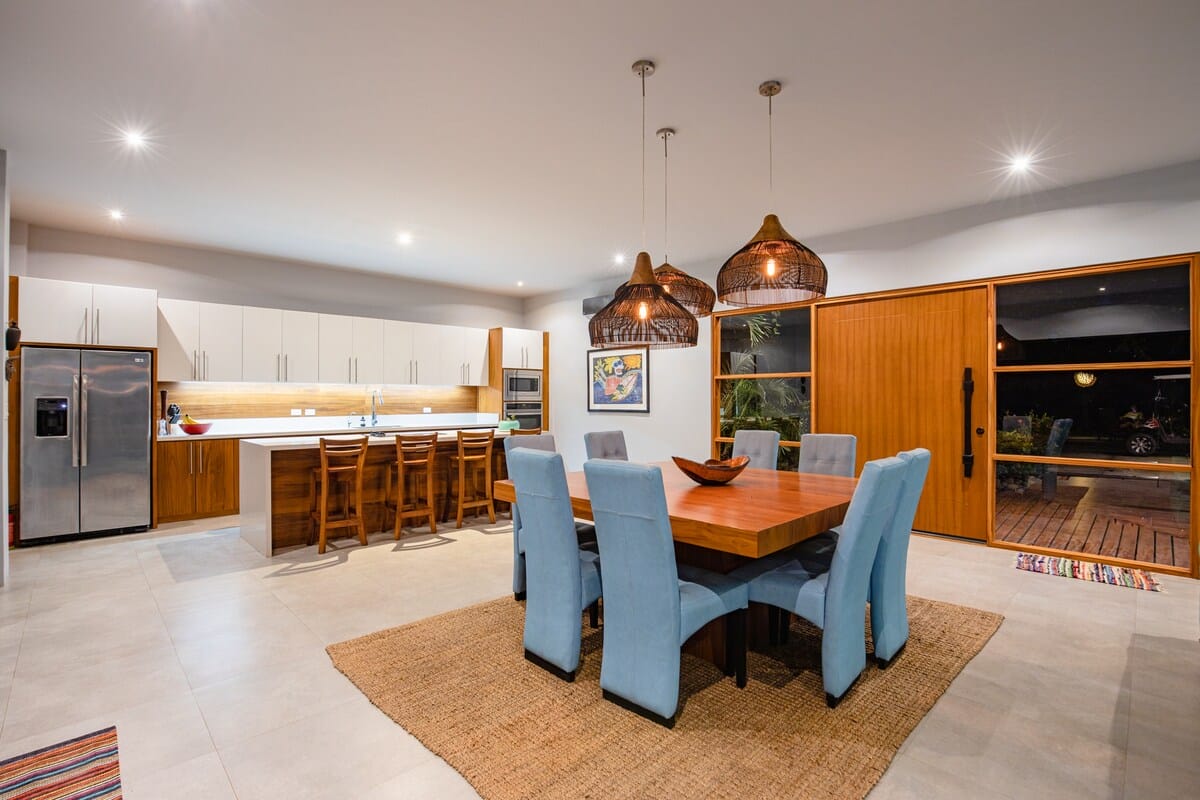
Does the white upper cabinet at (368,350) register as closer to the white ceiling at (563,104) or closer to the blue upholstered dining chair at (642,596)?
the white ceiling at (563,104)

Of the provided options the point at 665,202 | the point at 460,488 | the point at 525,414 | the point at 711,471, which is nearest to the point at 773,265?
the point at 711,471

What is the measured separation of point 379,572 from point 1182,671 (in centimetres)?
446

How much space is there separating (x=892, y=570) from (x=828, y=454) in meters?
1.48

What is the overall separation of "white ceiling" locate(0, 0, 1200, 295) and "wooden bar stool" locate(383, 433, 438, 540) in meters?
1.99

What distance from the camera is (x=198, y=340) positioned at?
577cm

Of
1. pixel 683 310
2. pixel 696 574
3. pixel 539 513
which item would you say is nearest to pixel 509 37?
pixel 683 310

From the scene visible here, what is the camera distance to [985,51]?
2.61 metres

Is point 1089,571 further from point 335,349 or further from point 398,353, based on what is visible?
point 335,349

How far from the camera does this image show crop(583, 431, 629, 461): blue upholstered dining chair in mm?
4406

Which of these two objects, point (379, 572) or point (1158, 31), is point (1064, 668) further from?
point (379, 572)

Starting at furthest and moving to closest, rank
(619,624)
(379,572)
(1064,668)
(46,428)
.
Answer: (46,428), (379,572), (1064,668), (619,624)

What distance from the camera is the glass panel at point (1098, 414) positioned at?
13.1 ft

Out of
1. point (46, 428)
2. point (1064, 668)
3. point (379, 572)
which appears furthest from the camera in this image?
point (46, 428)

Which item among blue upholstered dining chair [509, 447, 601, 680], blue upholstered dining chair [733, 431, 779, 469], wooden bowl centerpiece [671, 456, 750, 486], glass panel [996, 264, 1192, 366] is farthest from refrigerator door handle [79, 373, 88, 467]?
glass panel [996, 264, 1192, 366]
